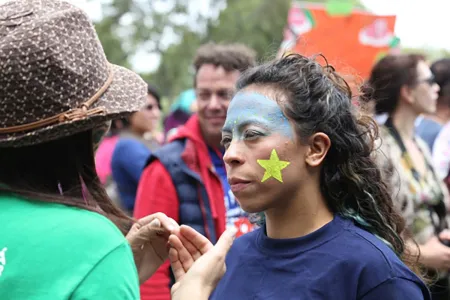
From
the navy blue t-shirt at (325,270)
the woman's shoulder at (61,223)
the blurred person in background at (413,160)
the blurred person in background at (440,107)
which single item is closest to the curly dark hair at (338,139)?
the navy blue t-shirt at (325,270)

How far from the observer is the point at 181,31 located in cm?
2075

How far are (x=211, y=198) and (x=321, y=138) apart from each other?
1440 mm

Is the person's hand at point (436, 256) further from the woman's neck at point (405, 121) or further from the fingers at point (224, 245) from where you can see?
the fingers at point (224, 245)

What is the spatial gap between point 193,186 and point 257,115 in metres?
1.42

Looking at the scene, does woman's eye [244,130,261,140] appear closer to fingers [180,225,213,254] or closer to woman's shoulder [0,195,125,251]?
fingers [180,225,213,254]

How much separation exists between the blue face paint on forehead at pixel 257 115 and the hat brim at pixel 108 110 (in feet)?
1.35

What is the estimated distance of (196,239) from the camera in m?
2.23

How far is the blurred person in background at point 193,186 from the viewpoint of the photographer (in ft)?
11.9

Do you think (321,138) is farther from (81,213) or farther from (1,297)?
(1,297)

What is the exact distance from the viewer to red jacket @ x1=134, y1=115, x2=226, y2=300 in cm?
361

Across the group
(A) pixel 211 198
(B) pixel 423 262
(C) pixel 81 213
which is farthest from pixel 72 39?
(B) pixel 423 262

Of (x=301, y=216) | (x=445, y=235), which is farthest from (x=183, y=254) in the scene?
(x=445, y=235)

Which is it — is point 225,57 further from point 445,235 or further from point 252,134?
point 252,134

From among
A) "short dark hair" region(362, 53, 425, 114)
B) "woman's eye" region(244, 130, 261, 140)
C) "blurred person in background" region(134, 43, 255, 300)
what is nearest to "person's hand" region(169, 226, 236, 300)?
"woman's eye" region(244, 130, 261, 140)
